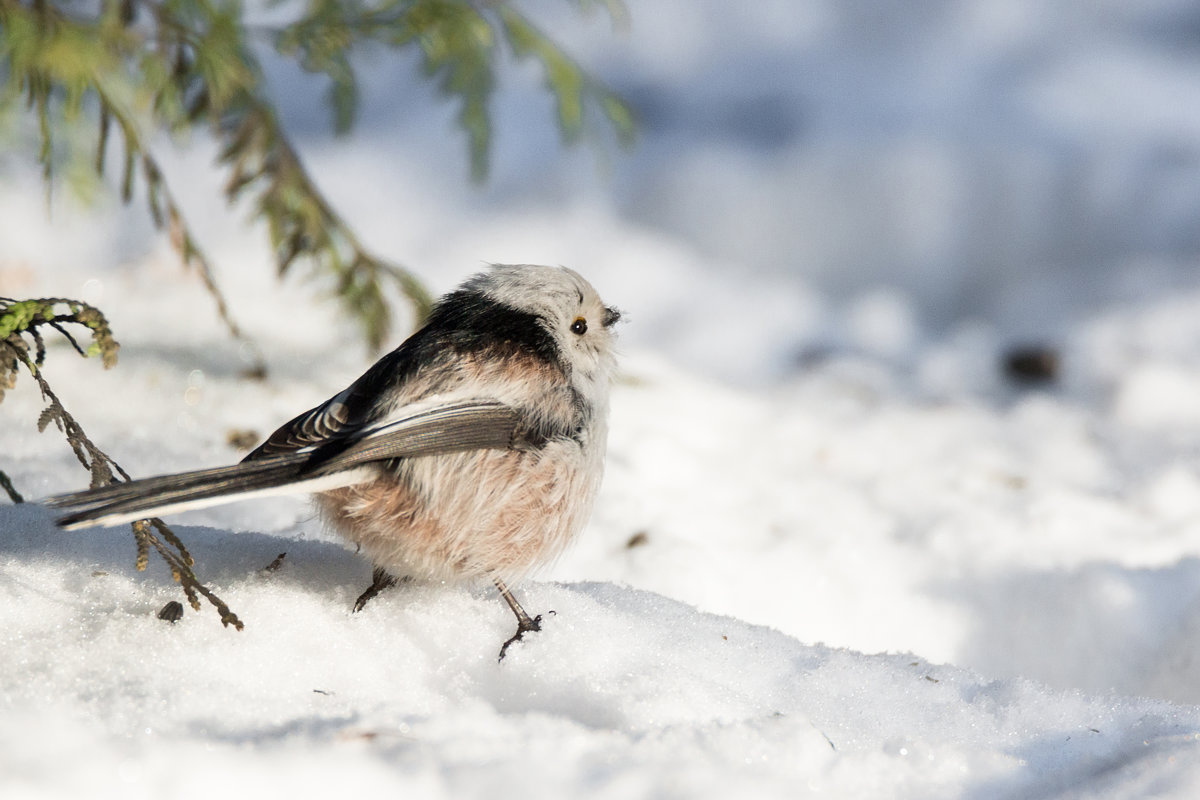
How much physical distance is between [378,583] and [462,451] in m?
0.34

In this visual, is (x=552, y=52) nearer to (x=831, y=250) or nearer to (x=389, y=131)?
(x=831, y=250)

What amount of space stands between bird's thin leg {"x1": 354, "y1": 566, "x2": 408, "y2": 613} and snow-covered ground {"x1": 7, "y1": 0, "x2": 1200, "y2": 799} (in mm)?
26

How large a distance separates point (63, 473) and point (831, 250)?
4719 mm

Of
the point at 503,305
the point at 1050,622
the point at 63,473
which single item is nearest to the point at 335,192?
the point at 63,473

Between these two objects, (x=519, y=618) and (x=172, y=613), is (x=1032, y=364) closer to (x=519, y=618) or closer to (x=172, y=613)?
(x=519, y=618)

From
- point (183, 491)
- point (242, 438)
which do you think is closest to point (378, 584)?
point (183, 491)

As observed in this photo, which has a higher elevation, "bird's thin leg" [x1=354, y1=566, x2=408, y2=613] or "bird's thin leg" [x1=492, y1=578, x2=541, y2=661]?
"bird's thin leg" [x1=492, y1=578, x2=541, y2=661]

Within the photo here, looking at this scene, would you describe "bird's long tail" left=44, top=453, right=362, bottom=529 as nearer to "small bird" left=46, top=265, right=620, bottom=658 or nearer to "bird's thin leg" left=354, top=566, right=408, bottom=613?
"small bird" left=46, top=265, right=620, bottom=658

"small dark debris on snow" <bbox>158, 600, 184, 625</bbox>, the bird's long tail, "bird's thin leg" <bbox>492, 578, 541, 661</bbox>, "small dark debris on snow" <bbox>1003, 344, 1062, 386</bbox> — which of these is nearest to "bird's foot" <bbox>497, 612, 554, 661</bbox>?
"bird's thin leg" <bbox>492, 578, 541, 661</bbox>

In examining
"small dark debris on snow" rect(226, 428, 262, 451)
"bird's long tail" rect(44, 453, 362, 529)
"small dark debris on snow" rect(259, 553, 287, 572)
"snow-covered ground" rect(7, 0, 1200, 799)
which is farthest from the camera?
"small dark debris on snow" rect(226, 428, 262, 451)

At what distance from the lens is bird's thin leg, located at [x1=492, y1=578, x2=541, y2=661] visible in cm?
178

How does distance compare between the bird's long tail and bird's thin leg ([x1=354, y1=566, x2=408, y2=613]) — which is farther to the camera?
bird's thin leg ([x1=354, y1=566, x2=408, y2=613])

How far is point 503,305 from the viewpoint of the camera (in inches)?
78.9

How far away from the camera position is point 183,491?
1.39 meters
